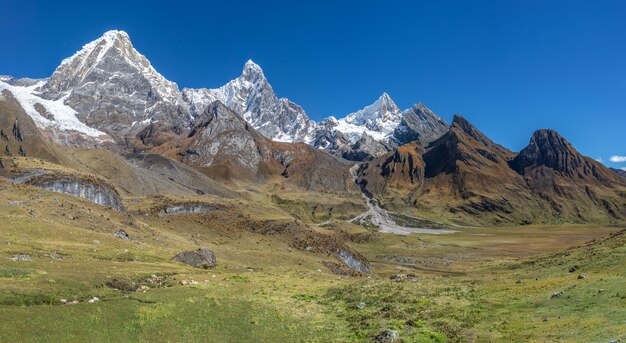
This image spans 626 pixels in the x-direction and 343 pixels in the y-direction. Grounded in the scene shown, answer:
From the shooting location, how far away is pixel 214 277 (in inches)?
2210

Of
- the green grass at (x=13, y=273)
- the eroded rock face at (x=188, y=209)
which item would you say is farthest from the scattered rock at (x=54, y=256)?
the eroded rock face at (x=188, y=209)

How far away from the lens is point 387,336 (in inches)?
1219

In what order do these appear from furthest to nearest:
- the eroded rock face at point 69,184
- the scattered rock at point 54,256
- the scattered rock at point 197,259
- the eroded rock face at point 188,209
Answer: the eroded rock face at point 188,209 < the eroded rock face at point 69,184 < the scattered rock at point 197,259 < the scattered rock at point 54,256

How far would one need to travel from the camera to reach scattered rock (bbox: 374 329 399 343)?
3057 cm

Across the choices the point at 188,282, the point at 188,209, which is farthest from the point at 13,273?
the point at 188,209

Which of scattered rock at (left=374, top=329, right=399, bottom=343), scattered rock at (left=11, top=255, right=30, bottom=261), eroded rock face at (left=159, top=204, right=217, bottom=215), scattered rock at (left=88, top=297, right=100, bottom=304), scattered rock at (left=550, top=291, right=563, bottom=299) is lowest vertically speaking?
scattered rock at (left=88, top=297, right=100, bottom=304)

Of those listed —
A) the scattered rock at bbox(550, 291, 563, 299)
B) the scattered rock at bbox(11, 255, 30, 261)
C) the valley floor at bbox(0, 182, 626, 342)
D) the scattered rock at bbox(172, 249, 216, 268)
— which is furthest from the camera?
the scattered rock at bbox(172, 249, 216, 268)

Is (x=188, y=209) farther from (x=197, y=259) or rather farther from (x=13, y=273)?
(x=13, y=273)

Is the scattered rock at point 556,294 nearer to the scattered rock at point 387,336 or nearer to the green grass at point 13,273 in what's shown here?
the scattered rock at point 387,336

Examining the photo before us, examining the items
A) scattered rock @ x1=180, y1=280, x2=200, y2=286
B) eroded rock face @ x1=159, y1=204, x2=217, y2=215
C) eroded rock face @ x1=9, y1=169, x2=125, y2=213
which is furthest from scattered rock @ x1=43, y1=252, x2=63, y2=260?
eroded rock face @ x1=159, y1=204, x2=217, y2=215

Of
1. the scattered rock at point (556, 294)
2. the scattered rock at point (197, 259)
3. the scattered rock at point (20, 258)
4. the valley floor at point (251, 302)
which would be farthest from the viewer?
the scattered rock at point (197, 259)

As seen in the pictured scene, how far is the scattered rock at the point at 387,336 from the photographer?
30570mm

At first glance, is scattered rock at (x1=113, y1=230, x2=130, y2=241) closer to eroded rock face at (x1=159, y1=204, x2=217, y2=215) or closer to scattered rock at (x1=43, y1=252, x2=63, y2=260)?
scattered rock at (x1=43, y1=252, x2=63, y2=260)

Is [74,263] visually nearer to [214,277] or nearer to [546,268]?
[214,277]
